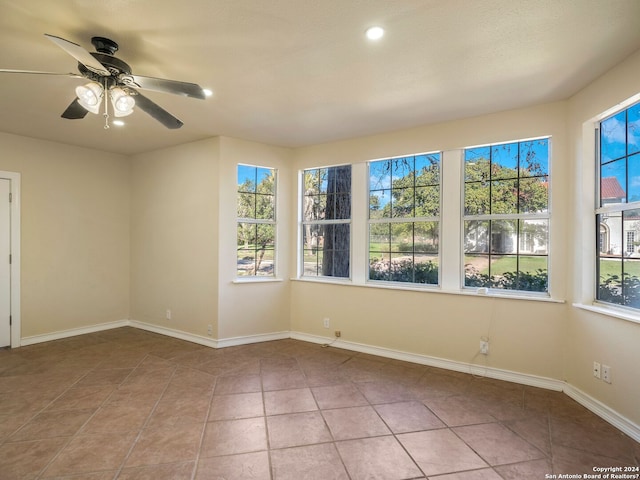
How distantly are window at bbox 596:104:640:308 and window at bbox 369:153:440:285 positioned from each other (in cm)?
138

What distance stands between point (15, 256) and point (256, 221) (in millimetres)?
2901

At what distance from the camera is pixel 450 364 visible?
3463 mm

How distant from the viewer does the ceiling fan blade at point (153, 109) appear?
7.24 feet

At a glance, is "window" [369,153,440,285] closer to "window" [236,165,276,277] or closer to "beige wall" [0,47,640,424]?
"beige wall" [0,47,640,424]

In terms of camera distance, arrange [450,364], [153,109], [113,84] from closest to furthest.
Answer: [113,84] < [153,109] < [450,364]

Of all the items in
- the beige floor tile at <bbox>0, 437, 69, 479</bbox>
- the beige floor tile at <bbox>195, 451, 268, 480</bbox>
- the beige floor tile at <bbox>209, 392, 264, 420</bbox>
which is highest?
the beige floor tile at <bbox>0, 437, 69, 479</bbox>

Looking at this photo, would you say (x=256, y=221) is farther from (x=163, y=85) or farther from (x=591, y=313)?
(x=591, y=313)

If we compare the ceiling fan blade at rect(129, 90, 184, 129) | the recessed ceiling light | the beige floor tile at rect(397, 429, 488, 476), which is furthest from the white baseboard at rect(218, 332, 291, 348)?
the recessed ceiling light

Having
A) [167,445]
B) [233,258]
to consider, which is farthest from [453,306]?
[167,445]

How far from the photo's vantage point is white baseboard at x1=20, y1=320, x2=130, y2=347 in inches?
163

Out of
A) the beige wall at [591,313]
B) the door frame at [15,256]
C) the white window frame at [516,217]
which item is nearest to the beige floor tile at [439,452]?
the beige wall at [591,313]

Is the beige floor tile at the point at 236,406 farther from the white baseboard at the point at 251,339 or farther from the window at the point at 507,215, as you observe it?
the window at the point at 507,215

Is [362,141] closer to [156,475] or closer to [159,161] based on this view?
[159,161]

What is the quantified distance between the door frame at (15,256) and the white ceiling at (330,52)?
92cm
